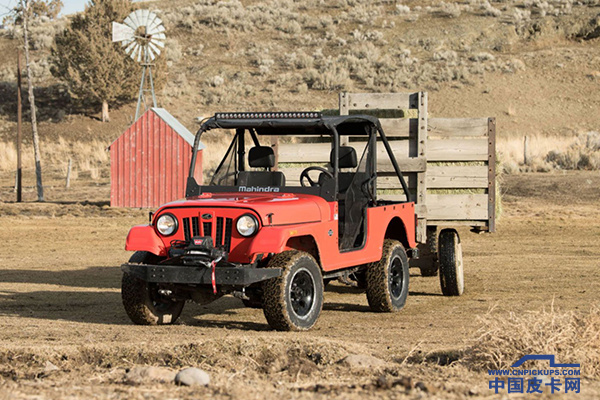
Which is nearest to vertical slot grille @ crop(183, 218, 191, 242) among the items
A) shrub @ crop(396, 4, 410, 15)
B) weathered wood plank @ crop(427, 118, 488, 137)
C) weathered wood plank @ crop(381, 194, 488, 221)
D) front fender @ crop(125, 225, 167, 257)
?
front fender @ crop(125, 225, 167, 257)

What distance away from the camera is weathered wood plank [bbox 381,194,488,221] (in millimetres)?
12305

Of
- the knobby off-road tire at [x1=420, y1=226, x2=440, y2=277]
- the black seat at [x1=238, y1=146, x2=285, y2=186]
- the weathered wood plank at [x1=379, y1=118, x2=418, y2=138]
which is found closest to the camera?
the black seat at [x1=238, y1=146, x2=285, y2=186]

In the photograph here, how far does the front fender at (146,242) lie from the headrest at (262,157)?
141cm

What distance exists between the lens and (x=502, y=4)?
67.2 m

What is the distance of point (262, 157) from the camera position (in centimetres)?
991

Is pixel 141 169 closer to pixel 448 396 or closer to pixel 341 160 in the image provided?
pixel 341 160

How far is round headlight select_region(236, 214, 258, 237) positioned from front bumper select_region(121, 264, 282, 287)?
0.39m

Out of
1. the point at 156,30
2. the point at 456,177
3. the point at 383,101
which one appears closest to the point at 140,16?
the point at 156,30

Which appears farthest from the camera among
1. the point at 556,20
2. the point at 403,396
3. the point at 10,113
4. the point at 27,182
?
the point at 556,20

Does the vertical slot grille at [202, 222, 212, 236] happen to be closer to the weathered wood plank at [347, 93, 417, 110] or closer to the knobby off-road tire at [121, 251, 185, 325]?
the knobby off-road tire at [121, 251, 185, 325]

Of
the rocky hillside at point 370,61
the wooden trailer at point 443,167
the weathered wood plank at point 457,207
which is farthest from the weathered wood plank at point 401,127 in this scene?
the rocky hillside at point 370,61

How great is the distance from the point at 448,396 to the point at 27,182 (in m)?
33.5

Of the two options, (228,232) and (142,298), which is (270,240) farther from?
(142,298)

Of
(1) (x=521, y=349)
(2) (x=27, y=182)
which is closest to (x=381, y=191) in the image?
(1) (x=521, y=349)
